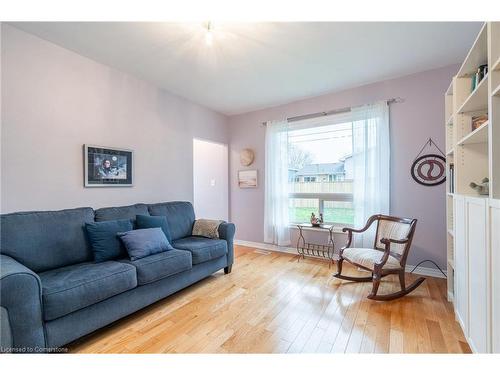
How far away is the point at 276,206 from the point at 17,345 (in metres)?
3.15

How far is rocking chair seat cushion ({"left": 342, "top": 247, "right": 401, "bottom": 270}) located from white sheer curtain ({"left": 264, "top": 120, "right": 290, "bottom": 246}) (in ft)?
4.35

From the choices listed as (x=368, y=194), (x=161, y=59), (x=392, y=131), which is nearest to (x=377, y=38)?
(x=392, y=131)

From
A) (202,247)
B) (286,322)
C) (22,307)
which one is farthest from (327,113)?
(22,307)

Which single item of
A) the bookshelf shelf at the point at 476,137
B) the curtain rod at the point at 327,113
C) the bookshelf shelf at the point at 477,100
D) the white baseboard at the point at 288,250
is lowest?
the white baseboard at the point at 288,250

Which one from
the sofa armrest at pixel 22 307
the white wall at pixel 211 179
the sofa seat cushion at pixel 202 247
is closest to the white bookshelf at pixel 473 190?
the sofa seat cushion at pixel 202 247

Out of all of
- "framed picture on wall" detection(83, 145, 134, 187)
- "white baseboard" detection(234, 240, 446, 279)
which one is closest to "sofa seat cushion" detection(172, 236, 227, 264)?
"framed picture on wall" detection(83, 145, 134, 187)

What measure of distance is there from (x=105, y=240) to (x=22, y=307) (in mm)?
815

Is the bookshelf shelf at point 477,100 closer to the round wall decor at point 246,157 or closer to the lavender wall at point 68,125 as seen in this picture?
the round wall decor at point 246,157

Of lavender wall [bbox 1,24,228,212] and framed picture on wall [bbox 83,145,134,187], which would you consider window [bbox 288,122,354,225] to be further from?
framed picture on wall [bbox 83,145,134,187]

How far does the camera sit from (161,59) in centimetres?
244

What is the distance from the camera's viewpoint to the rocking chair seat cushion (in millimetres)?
2227

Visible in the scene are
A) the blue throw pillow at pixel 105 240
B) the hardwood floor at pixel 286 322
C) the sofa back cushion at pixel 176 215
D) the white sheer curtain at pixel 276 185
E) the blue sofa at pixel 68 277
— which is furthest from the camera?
the white sheer curtain at pixel 276 185

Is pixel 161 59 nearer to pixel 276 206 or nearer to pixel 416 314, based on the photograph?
pixel 276 206

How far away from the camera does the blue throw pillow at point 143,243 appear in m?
2.04
